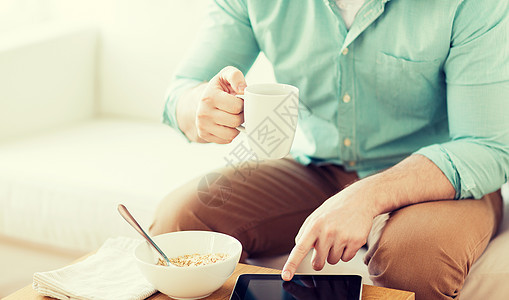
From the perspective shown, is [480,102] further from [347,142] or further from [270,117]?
[270,117]

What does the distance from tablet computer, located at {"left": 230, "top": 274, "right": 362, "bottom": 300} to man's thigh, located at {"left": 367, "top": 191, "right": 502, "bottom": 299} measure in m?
0.14

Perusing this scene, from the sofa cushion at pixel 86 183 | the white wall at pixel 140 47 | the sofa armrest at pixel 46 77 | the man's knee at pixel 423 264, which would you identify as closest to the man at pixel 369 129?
the man's knee at pixel 423 264

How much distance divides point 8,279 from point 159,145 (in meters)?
0.55

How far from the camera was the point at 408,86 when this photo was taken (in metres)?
1.31

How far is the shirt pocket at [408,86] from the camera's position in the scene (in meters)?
1.29

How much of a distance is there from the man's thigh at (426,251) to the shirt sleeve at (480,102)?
90 millimetres

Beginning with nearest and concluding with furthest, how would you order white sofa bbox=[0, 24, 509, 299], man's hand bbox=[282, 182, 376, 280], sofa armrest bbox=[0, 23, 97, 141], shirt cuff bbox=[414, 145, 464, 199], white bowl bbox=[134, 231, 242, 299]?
white bowl bbox=[134, 231, 242, 299] → man's hand bbox=[282, 182, 376, 280] → shirt cuff bbox=[414, 145, 464, 199] → white sofa bbox=[0, 24, 509, 299] → sofa armrest bbox=[0, 23, 97, 141]

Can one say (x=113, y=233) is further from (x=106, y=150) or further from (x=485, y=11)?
(x=485, y=11)

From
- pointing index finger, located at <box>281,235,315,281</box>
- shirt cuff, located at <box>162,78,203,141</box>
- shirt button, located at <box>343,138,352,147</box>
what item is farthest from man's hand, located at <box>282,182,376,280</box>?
shirt cuff, located at <box>162,78,203,141</box>

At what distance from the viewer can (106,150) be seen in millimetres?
1916

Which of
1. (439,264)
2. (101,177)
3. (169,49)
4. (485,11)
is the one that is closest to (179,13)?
(169,49)

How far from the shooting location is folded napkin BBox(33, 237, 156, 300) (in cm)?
96

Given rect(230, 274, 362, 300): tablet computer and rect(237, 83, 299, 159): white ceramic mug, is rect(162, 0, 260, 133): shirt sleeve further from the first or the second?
rect(230, 274, 362, 300): tablet computer

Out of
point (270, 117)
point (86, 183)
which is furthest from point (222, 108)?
point (86, 183)
